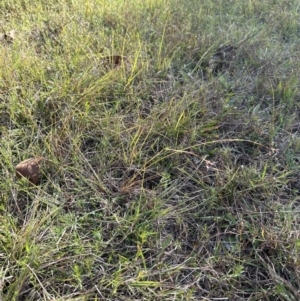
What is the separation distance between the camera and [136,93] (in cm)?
157

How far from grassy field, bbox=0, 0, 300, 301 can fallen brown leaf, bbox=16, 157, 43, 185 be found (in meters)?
0.02

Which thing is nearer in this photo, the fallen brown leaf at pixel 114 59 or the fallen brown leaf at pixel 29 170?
the fallen brown leaf at pixel 29 170

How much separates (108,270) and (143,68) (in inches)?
37.2

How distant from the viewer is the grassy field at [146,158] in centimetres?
106

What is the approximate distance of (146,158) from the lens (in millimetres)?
1342

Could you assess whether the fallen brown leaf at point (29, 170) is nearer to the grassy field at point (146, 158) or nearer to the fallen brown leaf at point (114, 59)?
the grassy field at point (146, 158)

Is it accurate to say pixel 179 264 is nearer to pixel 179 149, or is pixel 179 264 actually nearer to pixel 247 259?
pixel 247 259

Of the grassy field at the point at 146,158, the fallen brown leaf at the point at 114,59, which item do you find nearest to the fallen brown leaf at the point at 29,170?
the grassy field at the point at 146,158

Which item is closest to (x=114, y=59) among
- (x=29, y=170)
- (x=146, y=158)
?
(x=146, y=158)

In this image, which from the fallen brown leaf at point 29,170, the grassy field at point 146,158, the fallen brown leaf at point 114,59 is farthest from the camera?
the fallen brown leaf at point 114,59

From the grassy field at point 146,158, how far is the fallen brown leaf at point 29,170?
2 cm

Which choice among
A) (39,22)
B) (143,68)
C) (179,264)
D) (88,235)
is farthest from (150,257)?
(39,22)

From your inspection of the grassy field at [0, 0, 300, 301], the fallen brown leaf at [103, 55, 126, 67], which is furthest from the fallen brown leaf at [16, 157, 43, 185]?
the fallen brown leaf at [103, 55, 126, 67]

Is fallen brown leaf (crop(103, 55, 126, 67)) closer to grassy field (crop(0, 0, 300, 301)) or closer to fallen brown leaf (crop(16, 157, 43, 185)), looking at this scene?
grassy field (crop(0, 0, 300, 301))
